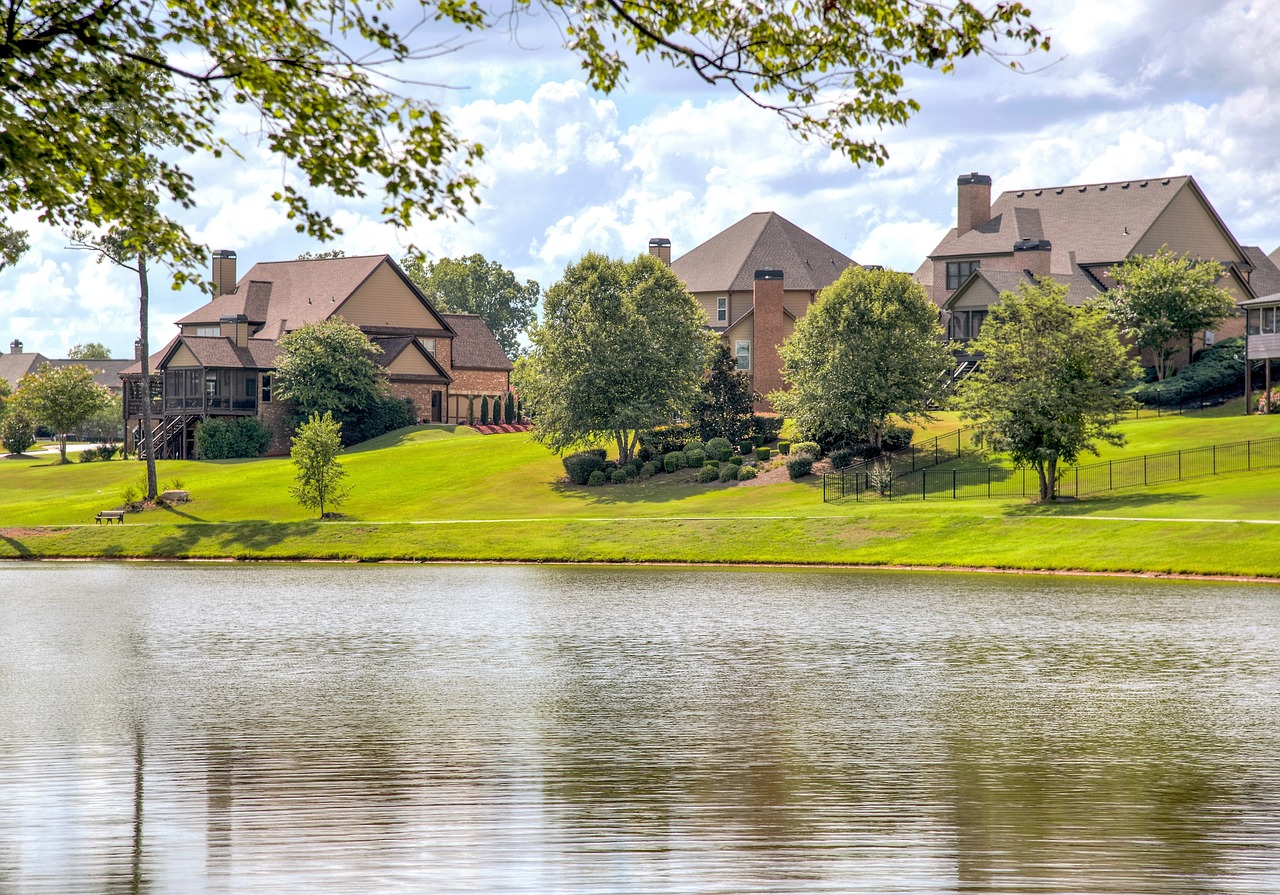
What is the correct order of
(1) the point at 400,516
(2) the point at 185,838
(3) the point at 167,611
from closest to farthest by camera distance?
(2) the point at 185,838
(3) the point at 167,611
(1) the point at 400,516

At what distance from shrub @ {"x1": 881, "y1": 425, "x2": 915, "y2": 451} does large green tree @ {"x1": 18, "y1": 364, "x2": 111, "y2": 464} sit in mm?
58341

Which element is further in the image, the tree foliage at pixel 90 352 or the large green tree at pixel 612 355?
the tree foliage at pixel 90 352

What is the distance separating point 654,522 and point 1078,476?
62.8 feet

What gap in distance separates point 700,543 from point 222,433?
49050mm

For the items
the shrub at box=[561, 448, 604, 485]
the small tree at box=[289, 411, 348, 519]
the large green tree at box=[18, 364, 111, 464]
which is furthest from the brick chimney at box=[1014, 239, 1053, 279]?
the large green tree at box=[18, 364, 111, 464]

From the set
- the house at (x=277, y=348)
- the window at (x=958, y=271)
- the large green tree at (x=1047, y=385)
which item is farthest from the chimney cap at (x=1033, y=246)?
the house at (x=277, y=348)

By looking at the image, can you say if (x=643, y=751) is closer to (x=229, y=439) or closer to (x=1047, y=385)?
(x=1047, y=385)

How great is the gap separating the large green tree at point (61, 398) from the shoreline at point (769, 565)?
46917 mm

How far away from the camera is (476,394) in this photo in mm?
101562

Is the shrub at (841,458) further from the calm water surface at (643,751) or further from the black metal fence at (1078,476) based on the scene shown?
the calm water surface at (643,751)

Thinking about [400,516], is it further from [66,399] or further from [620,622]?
[66,399]

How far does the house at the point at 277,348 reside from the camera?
289 feet

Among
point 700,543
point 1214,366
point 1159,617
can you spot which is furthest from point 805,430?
point 1159,617

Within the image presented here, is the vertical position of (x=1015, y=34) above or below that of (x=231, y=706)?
above
